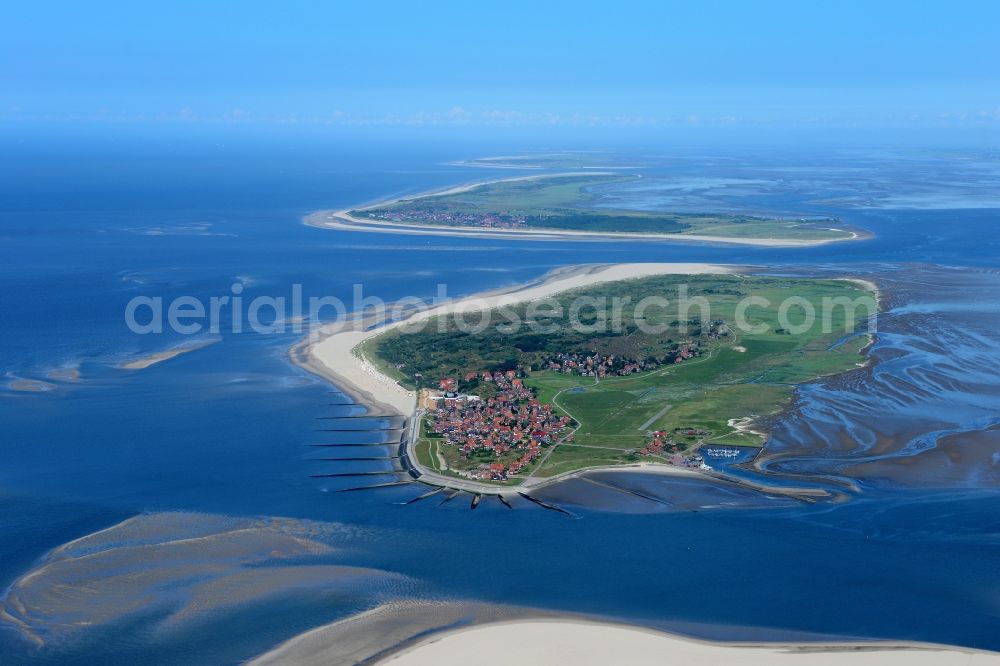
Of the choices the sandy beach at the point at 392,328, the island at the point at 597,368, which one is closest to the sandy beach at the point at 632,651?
the island at the point at 597,368

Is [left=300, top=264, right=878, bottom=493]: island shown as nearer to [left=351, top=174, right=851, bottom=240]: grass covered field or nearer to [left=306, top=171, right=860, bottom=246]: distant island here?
[left=306, top=171, right=860, bottom=246]: distant island

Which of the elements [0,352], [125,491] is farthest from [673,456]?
[0,352]

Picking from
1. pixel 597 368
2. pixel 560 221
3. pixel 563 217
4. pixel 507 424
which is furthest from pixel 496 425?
pixel 563 217

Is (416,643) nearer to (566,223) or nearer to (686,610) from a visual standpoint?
(686,610)

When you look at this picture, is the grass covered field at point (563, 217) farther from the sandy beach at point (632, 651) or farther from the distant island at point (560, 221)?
the sandy beach at point (632, 651)

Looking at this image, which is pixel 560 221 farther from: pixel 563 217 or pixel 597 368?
pixel 597 368

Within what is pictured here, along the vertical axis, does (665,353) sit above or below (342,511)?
above
